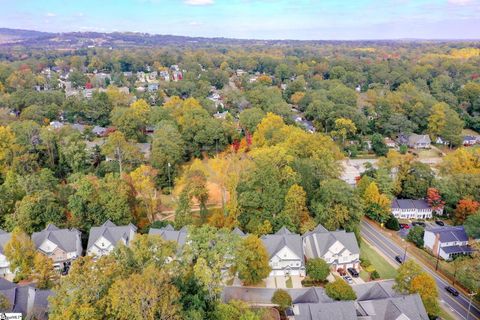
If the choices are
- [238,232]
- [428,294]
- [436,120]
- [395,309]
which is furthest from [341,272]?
[436,120]

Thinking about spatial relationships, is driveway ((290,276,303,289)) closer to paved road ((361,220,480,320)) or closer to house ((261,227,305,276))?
house ((261,227,305,276))

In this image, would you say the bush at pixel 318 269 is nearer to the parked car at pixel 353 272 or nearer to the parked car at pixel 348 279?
the parked car at pixel 348 279

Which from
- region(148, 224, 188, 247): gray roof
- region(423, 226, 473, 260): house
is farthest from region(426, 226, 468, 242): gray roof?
region(148, 224, 188, 247): gray roof

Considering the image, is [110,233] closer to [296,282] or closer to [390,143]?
[296,282]

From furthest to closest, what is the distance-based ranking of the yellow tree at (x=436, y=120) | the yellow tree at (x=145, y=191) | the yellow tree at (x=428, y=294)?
the yellow tree at (x=436, y=120)
the yellow tree at (x=145, y=191)
the yellow tree at (x=428, y=294)

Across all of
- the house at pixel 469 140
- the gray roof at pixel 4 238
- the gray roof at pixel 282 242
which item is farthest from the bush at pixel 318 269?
the house at pixel 469 140

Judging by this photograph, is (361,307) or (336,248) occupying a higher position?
(336,248)
